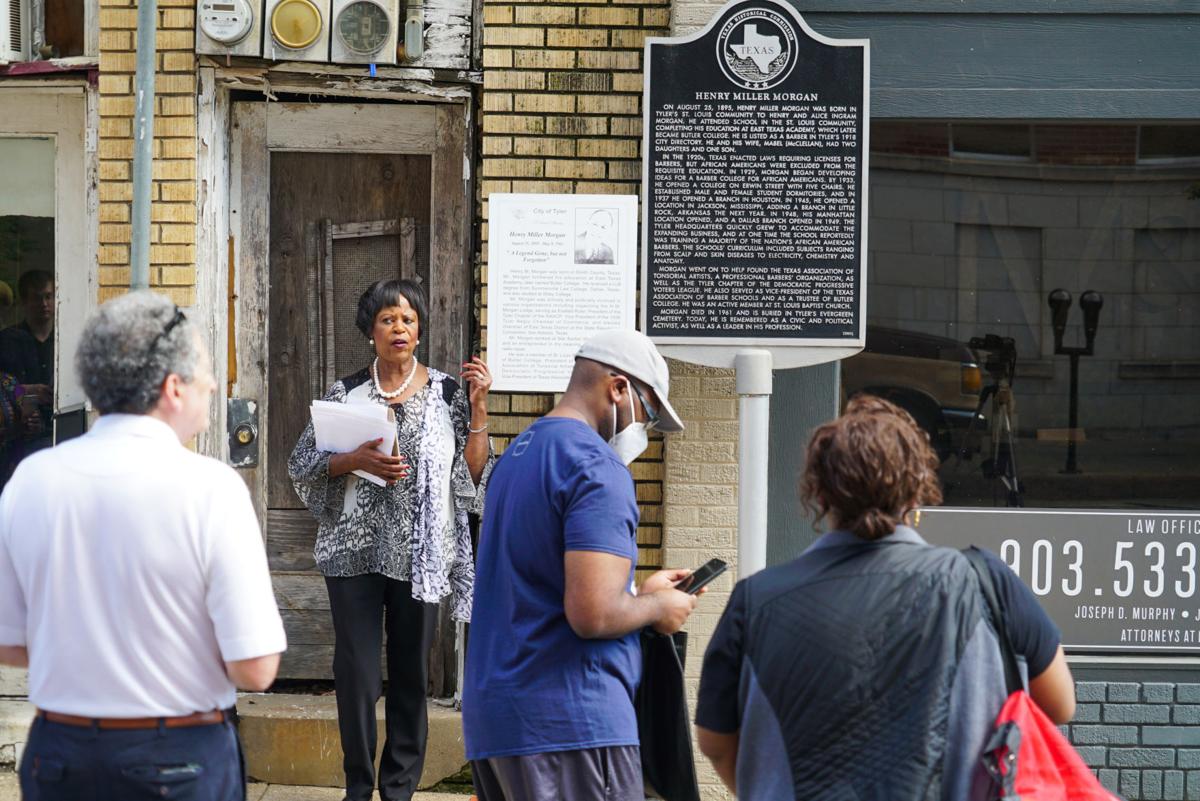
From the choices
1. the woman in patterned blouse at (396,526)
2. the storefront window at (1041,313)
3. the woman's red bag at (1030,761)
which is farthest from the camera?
the storefront window at (1041,313)

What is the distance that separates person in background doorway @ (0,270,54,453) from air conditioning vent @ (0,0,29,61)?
88cm

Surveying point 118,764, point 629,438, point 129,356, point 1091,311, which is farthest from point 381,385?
point 1091,311

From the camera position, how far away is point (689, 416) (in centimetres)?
542

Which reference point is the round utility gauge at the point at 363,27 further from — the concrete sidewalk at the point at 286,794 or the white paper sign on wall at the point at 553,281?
the concrete sidewalk at the point at 286,794

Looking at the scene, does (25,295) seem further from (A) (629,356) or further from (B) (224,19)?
(A) (629,356)

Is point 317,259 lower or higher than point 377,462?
higher

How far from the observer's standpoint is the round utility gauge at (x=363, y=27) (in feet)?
18.1

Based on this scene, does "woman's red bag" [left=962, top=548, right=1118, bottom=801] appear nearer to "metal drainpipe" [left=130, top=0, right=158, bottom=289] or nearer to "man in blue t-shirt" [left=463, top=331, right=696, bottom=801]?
"man in blue t-shirt" [left=463, top=331, right=696, bottom=801]

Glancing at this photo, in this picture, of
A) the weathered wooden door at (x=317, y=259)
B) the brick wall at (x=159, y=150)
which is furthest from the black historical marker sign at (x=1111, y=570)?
the brick wall at (x=159, y=150)

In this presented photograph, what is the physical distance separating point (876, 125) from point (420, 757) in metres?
2.94

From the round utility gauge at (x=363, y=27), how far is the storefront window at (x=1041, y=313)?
203 cm

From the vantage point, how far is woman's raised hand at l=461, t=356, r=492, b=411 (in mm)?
4965

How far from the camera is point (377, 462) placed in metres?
4.80

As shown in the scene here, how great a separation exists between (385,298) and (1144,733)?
334 cm
